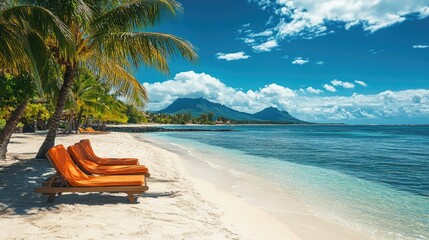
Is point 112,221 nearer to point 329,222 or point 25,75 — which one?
point 329,222

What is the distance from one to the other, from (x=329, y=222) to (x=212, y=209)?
2.55 meters

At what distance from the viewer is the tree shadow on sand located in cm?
567

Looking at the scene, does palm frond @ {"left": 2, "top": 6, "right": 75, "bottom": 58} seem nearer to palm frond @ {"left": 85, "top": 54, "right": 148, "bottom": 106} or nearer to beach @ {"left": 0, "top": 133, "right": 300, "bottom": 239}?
beach @ {"left": 0, "top": 133, "right": 300, "bottom": 239}

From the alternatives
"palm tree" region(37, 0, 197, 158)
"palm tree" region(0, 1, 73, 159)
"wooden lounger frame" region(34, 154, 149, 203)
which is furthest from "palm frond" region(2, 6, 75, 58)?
"wooden lounger frame" region(34, 154, 149, 203)

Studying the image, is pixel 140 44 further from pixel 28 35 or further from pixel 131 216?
pixel 131 216

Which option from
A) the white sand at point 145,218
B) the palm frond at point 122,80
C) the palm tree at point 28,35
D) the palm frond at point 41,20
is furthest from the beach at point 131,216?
the palm frond at point 122,80

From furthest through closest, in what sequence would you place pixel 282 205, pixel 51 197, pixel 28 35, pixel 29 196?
pixel 282 205
pixel 28 35
pixel 29 196
pixel 51 197

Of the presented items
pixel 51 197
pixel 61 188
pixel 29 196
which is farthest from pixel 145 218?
pixel 29 196

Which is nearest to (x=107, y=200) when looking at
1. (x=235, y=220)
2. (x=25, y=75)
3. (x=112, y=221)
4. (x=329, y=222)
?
(x=112, y=221)

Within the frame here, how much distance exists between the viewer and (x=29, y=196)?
642cm

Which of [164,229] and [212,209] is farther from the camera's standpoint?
[212,209]

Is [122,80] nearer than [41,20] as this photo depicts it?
No

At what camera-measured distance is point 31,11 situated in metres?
7.32

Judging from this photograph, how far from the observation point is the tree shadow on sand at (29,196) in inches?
223
